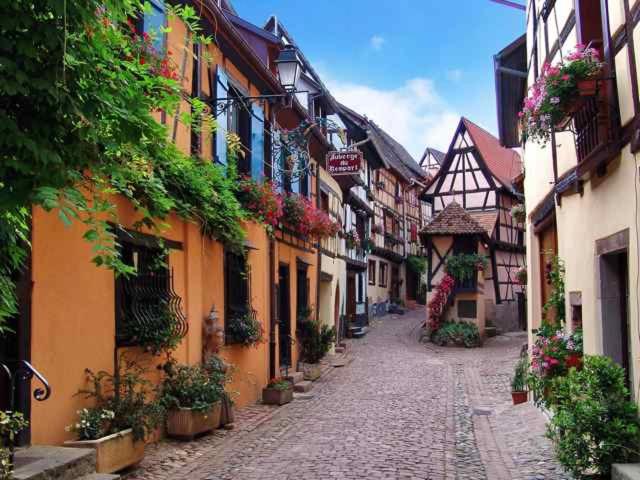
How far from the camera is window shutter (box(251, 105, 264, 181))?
39.1ft

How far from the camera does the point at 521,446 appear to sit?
7.98 metres

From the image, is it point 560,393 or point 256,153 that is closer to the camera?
point 560,393

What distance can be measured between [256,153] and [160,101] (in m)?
7.25

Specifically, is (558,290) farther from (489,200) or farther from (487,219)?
(489,200)

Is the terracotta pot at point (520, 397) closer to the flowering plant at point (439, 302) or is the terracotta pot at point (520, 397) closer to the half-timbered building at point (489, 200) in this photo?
the flowering plant at point (439, 302)

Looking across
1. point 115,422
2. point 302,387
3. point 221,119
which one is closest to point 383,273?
point 302,387

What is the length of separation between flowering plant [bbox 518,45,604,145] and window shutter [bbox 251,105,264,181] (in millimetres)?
5798

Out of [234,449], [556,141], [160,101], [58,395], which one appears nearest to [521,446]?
[234,449]

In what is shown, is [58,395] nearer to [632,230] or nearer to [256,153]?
[632,230]

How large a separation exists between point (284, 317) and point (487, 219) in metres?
15.2

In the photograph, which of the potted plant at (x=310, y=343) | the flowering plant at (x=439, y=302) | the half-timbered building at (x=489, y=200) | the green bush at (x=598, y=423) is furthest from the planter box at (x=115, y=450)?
the half-timbered building at (x=489, y=200)

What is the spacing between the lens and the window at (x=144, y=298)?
24.2 feet

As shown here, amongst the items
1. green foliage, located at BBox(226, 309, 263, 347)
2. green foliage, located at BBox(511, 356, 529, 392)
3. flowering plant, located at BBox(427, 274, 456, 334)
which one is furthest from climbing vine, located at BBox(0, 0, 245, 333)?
flowering plant, located at BBox(427, 274, 456, 334)

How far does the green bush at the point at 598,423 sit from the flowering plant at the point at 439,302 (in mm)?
17634
